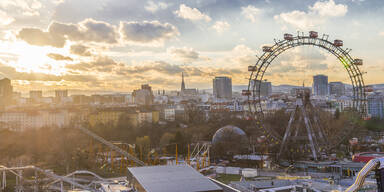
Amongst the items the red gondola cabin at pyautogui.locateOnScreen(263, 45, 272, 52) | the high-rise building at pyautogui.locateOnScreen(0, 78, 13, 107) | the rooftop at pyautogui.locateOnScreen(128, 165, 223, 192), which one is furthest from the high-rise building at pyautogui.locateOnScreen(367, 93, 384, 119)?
the high-rise building at pyautogui.locateOnScreen(0, 78, 13, 107)

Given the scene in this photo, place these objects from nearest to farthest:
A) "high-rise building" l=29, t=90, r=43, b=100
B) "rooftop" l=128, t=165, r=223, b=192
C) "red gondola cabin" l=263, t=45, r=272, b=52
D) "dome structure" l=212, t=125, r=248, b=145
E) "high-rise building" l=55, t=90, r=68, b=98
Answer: "rooftop" l=128, t=165, r=223, b=192
"red gondola cabin" l=263, t=45, r=272, b=52
"dome structure" l=212, t=125, r=248, b=145
"high-rise building" l=29, t=90, r=43, b=100
"high-rise building" l=55, t=90, r=68, b=98

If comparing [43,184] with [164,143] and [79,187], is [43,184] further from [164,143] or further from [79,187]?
[164,143]

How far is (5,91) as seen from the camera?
84875mm

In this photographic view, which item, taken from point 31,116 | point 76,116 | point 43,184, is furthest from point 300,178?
point 31,116

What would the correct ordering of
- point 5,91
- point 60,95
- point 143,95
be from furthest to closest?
point 60,95 → point 143,95 → point 5,91

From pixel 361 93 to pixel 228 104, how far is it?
7050 centimetres

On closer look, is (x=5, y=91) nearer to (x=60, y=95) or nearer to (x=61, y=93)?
(x=60, y=95)

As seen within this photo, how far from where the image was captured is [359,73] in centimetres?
3541

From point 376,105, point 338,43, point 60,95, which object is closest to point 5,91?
point 60,95

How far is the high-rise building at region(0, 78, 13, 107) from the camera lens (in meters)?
82.0

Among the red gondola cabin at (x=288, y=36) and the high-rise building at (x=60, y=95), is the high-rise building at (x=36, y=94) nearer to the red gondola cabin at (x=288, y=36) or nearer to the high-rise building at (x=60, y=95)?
the high-rise building at (x=60, y=95)

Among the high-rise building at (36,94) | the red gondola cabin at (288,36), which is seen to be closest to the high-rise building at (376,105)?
the red gondola cabin at (288,36)

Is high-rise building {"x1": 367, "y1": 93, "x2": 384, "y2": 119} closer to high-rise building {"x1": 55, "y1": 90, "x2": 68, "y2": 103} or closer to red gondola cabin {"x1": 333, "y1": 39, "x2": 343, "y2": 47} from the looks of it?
red gondola cabin {"x1": 333, "y1": 39, "x2": 343, "y2": 47}

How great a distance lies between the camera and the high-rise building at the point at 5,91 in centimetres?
8197
